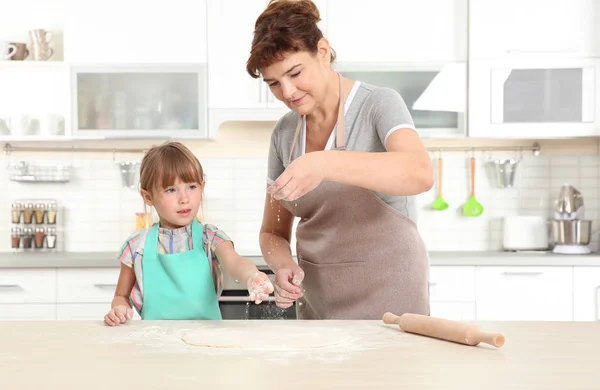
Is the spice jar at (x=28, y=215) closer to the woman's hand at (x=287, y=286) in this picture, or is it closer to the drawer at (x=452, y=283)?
the drawer at (x=452, y=283)

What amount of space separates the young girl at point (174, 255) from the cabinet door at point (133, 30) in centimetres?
166

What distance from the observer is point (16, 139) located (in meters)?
3.56

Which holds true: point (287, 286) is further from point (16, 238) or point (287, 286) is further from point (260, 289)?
point (16, 238)

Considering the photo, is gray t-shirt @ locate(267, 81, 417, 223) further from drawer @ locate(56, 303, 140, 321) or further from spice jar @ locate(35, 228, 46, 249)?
spice jar @ locate(35, 228, 46, 249)

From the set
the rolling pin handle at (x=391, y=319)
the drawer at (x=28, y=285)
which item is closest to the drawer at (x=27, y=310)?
the drawer at (x=28, y=285)

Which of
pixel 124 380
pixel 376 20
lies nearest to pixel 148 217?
pixel 376 20

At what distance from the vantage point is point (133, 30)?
352 centimetres

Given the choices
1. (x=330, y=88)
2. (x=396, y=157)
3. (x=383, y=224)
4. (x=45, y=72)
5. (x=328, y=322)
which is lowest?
(x=328, y=322)

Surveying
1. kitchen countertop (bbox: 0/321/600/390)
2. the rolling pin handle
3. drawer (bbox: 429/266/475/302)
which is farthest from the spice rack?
the rolling pin handle

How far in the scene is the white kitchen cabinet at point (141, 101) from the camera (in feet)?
11.6

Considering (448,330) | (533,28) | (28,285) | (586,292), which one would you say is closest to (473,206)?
(586,292)

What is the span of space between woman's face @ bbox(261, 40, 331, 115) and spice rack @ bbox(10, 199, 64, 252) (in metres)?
2.31

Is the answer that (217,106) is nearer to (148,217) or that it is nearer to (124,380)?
(148,217)

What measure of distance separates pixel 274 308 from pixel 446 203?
1055 mm
